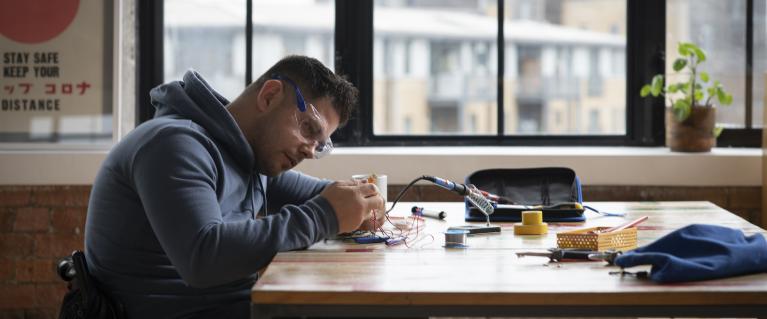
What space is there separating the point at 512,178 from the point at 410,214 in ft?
1.27

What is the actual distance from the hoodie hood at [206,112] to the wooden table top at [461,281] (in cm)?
28

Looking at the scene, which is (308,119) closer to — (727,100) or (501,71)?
(501,71)

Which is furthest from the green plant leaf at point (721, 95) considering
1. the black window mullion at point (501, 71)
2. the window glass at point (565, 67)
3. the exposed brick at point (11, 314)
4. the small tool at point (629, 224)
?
the exposed brick at point (11, 314)

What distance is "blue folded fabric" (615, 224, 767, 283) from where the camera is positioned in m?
1.69

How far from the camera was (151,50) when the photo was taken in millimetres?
3994

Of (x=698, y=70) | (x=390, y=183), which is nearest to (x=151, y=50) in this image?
(x=390, y=183)

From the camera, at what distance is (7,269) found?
3.73 metres

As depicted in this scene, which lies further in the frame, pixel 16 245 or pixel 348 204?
pixel 16 245

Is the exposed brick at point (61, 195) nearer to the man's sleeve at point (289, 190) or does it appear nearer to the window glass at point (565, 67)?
the man's sleeve at point (289, 190)

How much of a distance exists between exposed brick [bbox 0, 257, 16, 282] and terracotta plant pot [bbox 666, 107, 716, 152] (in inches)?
108

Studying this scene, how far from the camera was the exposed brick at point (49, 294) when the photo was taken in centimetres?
374

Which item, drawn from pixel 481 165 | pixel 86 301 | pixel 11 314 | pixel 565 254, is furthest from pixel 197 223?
pixel 11 314

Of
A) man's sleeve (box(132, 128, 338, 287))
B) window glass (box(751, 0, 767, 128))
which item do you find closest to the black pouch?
man's sleeve (box(132, 128, 338, 287))

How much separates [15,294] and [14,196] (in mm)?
393
